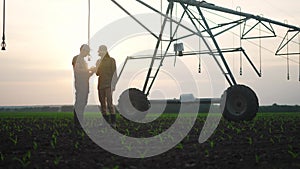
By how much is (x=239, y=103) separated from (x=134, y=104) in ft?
10.7

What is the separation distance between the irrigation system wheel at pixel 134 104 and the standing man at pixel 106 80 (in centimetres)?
310

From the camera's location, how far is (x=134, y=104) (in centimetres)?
1476

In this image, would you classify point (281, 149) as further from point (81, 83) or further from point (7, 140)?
point (81, 83)

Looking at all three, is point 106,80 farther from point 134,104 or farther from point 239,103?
point 239,103

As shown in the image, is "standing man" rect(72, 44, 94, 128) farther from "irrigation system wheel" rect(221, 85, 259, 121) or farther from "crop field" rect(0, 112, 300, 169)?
"irrigation system wheel" rect(221, 85, 259, 121)

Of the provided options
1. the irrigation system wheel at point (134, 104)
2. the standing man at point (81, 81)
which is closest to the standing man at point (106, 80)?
the standing man at point (81, 81)

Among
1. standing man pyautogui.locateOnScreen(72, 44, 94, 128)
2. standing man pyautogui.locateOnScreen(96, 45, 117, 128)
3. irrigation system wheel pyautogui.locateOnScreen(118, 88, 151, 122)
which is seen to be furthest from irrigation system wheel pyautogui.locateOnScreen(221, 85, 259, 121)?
standing man pyautogui.locateOnScreen(72, 44, 94, 128)

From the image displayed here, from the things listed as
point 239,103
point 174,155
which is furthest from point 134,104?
point 174,155

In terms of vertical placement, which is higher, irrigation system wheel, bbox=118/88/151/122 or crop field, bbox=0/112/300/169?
irrigation system wheel, bbox=118/88/151/122

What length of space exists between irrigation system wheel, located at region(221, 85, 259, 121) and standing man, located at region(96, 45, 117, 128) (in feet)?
10.9

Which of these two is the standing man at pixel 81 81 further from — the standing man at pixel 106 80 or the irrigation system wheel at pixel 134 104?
the irrigation system wheel at pixel 134 104

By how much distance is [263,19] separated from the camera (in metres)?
14.4

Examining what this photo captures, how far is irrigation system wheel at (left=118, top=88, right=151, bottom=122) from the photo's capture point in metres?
14.7

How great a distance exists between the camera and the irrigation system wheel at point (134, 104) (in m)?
14.7
